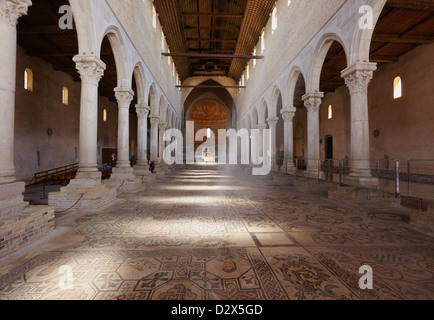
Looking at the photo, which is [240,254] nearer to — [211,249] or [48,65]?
[211,249]

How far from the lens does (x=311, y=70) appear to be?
1102 centimetres

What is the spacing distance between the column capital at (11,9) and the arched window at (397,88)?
1648cm

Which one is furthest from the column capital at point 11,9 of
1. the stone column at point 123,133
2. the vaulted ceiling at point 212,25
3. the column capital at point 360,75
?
the vaulted ceiling at point 212,25

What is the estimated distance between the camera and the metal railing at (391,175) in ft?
21.2

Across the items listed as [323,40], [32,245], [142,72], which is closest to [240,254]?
[32,245]

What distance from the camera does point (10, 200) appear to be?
396 centimetres

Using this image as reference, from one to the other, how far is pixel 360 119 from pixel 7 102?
9.01 m

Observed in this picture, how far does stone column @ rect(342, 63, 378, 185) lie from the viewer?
7.54 meters

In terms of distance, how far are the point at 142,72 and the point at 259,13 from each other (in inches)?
412

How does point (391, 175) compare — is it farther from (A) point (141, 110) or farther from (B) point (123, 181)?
(A) point (141, 110)

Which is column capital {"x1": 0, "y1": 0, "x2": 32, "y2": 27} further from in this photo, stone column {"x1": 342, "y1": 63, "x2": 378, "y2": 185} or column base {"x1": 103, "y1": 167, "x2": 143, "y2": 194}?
stone column {"x1": 342, "y1": 63, "x2": 378, "y2": 185}

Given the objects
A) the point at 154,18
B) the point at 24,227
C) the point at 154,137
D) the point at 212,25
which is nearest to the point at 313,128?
the point at 154,137
